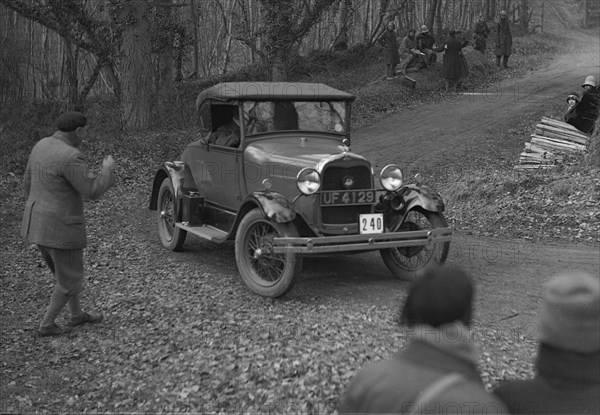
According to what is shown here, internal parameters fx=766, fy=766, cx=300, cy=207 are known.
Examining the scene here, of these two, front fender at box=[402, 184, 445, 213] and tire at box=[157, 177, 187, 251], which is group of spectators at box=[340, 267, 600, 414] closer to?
front fender at box=[402, 184, 445, 213]

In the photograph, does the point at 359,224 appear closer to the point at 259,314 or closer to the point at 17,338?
the point at 259,314

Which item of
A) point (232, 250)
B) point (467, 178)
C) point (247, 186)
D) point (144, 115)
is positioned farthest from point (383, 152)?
point (247, 186)

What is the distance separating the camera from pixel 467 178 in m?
12.5

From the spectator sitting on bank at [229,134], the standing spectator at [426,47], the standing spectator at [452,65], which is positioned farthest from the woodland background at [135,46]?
the spectator sitting on bank at [229,134]

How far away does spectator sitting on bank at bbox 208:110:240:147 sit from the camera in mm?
8875

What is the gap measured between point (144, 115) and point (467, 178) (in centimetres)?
937

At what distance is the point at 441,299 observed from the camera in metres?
2.55

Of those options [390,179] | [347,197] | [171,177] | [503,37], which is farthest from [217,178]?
[503,37]

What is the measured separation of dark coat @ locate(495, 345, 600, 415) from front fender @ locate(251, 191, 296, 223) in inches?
184

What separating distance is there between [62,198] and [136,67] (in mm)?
12608

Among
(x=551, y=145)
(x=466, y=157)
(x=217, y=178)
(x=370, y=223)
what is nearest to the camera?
(x=370, y=223)

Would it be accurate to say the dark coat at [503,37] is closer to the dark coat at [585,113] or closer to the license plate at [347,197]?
the dark coat at [585,113]

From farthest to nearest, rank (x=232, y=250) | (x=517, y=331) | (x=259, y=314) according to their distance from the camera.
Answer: (x=232, y=250) < (x=259, y=314) < (x=517, y=331)

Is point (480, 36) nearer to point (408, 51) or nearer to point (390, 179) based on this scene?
point (408, 51)
